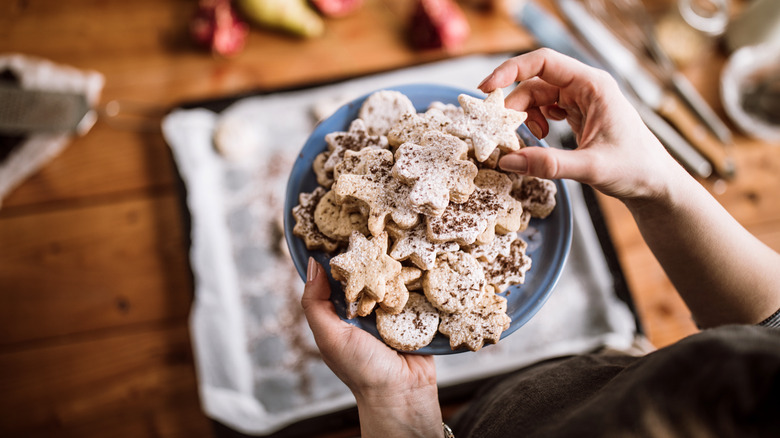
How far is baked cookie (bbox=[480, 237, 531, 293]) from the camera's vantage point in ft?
2.41

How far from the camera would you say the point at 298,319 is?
1186mm

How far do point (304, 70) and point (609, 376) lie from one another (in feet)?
3.69

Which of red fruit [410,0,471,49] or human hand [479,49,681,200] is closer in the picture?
human hand [479,49,681,200]

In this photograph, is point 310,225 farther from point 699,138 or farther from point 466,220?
point 699,138

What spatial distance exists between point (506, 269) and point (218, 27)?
107cm

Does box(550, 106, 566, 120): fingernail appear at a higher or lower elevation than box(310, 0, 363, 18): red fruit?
higher

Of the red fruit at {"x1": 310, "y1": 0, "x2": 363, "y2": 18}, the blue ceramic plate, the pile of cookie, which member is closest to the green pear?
the red fruit at {"x1": 310, "y1": 0, "x2": 363, "y2": 18}

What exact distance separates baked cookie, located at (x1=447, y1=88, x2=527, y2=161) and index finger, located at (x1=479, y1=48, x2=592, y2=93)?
0.02m

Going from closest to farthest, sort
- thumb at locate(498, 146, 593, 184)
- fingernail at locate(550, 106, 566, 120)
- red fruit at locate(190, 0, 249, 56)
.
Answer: thumb at locate(498, 146, 593, 184), fingernail at locate(550, 106, 566, 120), red fruit at locate(190, 0, 249, 56)

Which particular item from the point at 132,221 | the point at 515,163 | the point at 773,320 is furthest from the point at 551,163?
the point at 132,221

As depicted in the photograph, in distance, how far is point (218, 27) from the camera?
1.30 m

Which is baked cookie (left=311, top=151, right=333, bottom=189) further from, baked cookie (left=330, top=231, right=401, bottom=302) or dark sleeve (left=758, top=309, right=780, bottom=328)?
dark sleeve (left=758, top=309, right=780, bottom=328)

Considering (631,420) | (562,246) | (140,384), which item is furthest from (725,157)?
(140,384)

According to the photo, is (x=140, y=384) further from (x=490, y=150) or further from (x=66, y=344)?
(x=490, y=150)
